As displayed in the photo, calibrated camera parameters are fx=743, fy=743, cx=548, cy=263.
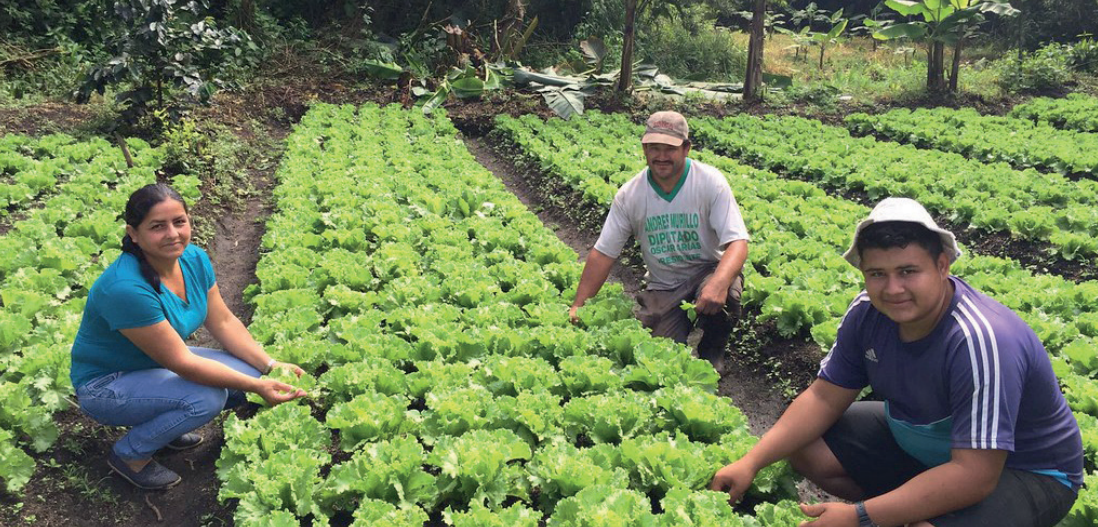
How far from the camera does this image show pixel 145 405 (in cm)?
402

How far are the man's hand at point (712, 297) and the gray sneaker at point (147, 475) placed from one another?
3349 millimetres

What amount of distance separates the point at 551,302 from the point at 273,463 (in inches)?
102

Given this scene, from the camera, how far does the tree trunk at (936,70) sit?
18.9 m

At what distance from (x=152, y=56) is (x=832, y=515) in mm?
11368

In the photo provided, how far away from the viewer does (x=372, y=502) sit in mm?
3473

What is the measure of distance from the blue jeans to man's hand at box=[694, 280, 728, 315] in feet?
9.99

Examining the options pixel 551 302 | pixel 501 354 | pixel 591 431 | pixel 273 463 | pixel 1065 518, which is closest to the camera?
pixel 1065 518

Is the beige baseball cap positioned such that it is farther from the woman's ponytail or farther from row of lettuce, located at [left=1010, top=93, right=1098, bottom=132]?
row of lettuce, located at [left=1010, top=93, right=1098, bottom=132]

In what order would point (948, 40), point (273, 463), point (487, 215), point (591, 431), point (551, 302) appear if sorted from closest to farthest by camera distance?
point (273, 463) → point (591, 431) → point (551, 302) → point (487, 215) → point (948, 40)

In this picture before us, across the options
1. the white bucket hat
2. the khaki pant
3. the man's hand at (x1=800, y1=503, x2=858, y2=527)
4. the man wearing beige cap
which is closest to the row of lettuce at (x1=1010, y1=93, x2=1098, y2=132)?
the khaki pant

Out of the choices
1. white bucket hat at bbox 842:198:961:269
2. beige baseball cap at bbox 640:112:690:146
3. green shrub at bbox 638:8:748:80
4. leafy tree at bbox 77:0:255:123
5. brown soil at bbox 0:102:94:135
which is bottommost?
brown soil at bbox 0:102:94:135

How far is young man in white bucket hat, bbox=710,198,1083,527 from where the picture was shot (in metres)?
2.73

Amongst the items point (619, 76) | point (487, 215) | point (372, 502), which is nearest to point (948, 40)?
point (619, 76)

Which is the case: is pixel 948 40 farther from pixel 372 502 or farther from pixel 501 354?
pixel 372 502
